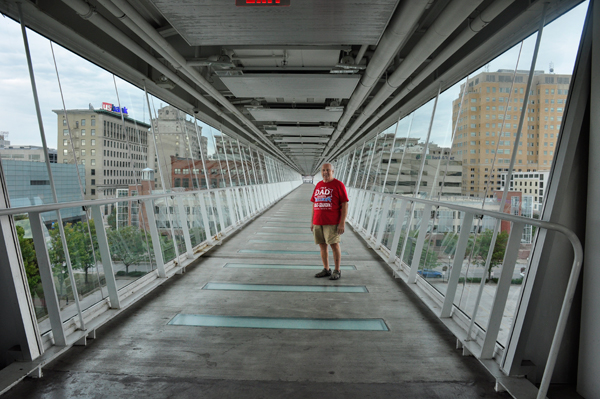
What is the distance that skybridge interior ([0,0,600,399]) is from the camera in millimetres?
2012

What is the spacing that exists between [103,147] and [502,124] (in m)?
4.02

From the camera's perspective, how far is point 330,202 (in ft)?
13.5

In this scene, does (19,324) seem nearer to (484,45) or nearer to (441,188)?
(441,188)

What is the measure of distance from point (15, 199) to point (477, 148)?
383cm

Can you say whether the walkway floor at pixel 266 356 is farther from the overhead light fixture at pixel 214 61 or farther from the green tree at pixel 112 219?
the overhead light fixture at pixel 214 61

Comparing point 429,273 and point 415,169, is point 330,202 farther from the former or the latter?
point 415,169

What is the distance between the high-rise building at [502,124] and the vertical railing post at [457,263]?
398 mm

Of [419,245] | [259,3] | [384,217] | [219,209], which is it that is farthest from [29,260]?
[219,209]

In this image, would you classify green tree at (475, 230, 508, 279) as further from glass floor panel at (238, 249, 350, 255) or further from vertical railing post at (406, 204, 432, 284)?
glass floor panel at (238, 249, 350, 255)

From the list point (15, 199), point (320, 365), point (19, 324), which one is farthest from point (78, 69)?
point (320, 365)

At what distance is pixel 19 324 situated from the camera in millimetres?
2139

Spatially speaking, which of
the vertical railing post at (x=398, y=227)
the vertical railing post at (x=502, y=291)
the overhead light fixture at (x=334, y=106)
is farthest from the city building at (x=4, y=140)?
the overhead light fixture at (x=334, y=106)

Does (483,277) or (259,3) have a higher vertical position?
(259,3)

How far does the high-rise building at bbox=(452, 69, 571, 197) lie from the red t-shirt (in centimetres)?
132
